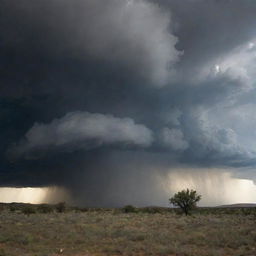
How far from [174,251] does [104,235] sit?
9.34 meters

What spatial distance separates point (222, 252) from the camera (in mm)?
22250

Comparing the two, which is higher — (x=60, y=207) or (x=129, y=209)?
(x=60, y=207)

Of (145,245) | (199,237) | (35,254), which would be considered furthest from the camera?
(199,237)

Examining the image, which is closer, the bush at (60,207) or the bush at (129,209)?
the bush at (60,207)

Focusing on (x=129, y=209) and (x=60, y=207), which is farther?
(x=129, y=209)

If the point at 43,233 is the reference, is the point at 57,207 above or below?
above

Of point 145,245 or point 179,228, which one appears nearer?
point 145,245

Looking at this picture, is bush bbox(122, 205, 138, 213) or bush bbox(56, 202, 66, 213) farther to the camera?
bush bbox(122, 205, 138, 213)

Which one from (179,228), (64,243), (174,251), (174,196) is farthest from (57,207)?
(174,251)

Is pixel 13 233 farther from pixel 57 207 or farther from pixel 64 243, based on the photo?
pixel 57 207

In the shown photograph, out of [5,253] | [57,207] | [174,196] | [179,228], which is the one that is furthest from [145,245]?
[57,207]

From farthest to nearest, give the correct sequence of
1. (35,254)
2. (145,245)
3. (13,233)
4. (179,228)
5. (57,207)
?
1. (57,207)
2. (179,228)
3. (13,233)
4. (145,245)
5. (35,254)

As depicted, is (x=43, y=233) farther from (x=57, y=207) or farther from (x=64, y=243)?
(x=57, y=207)

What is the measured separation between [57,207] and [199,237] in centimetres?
5752
